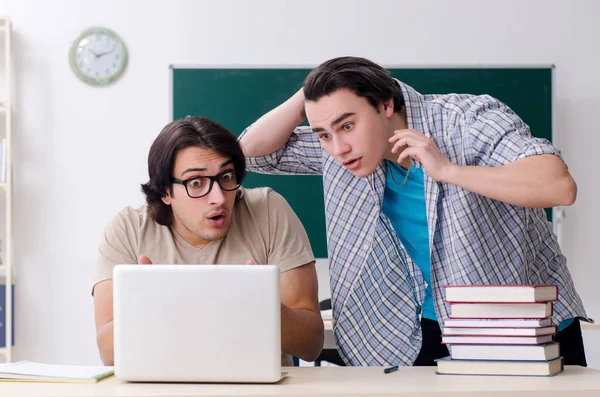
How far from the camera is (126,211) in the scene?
6.65 ft

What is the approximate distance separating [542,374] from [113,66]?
3337mm

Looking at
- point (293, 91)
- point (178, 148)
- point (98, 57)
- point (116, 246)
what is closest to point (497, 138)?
point (178, 148)

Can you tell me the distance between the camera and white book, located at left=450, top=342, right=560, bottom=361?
1354 millimetres

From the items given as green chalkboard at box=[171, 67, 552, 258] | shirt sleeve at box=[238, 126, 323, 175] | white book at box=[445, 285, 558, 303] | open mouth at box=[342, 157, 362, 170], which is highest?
green chalkboard at box=[171, 67, 552, 258]

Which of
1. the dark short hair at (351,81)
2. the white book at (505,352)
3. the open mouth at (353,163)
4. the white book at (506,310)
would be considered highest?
the dark short hair at (351,81)

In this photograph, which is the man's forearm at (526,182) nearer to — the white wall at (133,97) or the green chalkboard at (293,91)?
the green chalkboard at (293,91)

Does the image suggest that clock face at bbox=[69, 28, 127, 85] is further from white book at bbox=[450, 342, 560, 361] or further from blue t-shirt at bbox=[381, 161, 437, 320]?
white book at bbox=[450, 342, 560, 361]

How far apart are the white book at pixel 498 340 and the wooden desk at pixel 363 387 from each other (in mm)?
64

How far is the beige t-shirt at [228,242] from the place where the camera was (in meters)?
1.93

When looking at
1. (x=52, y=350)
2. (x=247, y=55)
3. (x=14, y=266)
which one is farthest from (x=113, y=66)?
(x=52, y=350)

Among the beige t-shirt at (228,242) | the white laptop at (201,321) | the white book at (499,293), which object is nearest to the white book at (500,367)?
the white book at (499,293)

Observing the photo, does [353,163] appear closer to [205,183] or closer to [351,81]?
[351,81]

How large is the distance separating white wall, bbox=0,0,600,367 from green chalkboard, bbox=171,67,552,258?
119 millimetres

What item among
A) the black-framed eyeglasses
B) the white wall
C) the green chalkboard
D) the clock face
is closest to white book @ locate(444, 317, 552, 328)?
the black-framed eyeglasses
